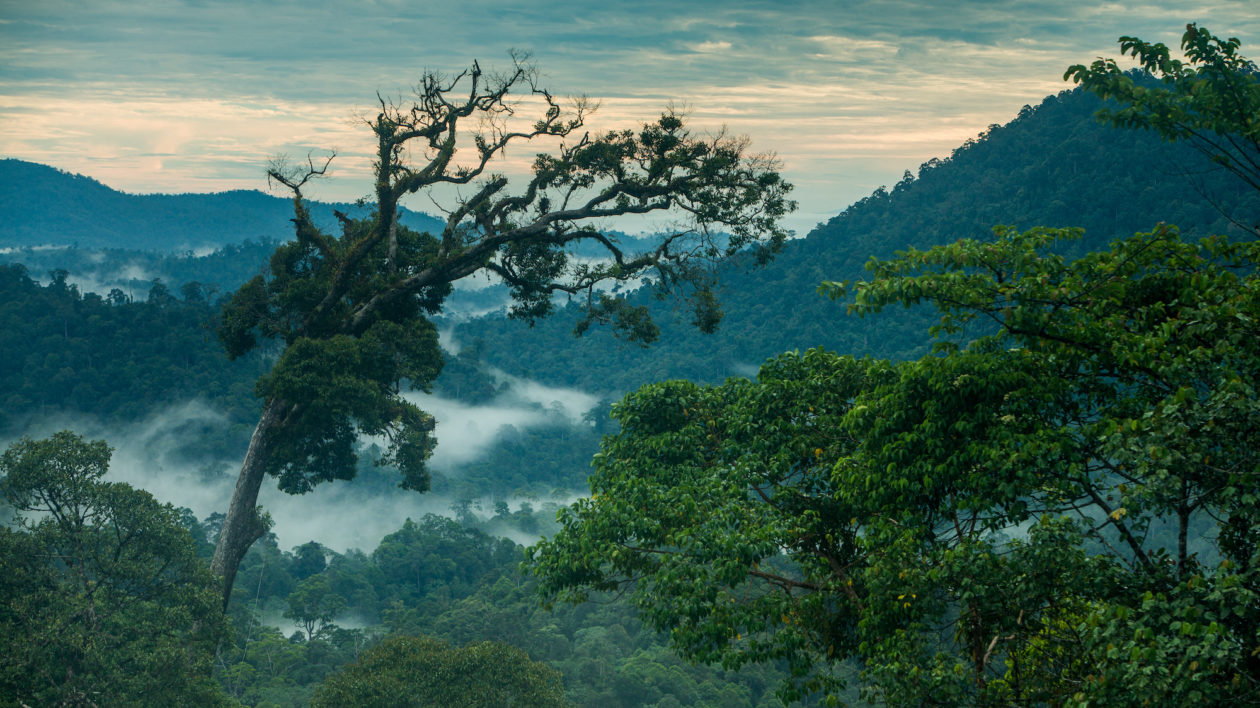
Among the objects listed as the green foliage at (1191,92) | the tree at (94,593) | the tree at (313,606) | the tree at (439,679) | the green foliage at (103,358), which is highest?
the green foliage at (1191,92)

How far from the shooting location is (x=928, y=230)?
269 feet

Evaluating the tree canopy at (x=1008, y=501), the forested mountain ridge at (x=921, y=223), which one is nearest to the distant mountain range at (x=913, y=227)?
the forested mountain ridge at (x=921, y=223)

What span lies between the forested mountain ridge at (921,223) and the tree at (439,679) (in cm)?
5338

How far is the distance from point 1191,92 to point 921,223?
8118 cm

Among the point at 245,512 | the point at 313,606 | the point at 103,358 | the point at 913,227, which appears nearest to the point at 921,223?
the point at 913,227

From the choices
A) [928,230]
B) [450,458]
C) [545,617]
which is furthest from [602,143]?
[450,458]

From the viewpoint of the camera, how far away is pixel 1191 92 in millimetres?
7520

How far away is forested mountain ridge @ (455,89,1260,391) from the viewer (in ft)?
230

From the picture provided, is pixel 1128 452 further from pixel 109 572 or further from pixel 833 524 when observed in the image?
pixel 109 572

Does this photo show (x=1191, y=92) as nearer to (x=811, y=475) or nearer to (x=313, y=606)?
(x=811, y=475)

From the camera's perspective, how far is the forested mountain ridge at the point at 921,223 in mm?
70250

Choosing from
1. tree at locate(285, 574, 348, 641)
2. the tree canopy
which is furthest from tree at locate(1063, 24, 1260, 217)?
tree at locate(285, 574, 348, 641)

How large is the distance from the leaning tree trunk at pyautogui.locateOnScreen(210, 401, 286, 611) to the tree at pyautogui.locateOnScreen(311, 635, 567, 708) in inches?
147

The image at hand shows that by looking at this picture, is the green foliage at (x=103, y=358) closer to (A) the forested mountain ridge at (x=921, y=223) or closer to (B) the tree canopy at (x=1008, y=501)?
(A) the forested mountain ridge at (x=921, y=223)
